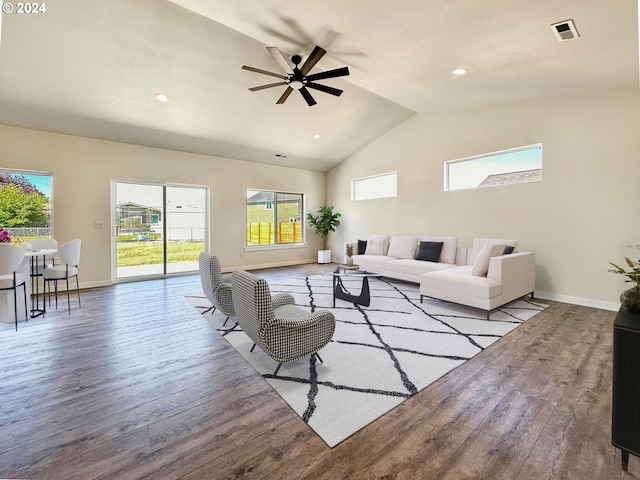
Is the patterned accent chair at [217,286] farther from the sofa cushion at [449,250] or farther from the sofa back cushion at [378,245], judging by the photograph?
the sofa cushion at [449,250]

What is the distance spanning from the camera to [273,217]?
324 inches

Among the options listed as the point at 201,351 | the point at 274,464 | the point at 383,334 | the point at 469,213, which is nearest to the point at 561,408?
the point at 383,334

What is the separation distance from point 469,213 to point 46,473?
616 centimetres

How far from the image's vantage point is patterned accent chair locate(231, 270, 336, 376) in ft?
7.19

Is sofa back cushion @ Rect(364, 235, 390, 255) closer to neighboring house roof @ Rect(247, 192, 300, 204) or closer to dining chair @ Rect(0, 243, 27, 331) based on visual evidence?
neighboring house roof @ Rect(247, 192, 300, 204)

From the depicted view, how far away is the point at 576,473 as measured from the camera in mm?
1449

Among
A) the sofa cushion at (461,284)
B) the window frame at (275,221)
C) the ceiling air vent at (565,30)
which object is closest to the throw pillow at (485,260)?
the sofa cushion at (461,284)

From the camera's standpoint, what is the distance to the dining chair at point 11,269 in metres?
3.23

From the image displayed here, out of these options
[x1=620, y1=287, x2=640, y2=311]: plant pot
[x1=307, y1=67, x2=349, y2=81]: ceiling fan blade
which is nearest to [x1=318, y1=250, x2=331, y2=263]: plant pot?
[x1=307, y1=67, x2=349, y2=81]: ceiling fan blade

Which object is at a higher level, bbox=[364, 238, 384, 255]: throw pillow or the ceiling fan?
the ceiling fan

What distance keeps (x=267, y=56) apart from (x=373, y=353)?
13.7 ft

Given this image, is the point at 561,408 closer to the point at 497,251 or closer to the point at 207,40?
the point at 497,251

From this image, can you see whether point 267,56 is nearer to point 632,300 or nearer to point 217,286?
point 217,286
